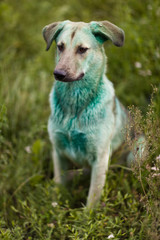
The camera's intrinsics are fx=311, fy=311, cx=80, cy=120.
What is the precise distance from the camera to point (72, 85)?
2844mm

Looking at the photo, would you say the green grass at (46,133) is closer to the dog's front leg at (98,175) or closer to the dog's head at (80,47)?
the dog's front leg at (98,175)

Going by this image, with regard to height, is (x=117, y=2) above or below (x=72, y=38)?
above

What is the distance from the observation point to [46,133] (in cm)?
395

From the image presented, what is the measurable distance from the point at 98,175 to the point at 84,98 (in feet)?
2.51

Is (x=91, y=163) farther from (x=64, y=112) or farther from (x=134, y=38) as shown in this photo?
(x=134, y=38)

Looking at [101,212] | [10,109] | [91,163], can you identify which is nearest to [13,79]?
[10,109]

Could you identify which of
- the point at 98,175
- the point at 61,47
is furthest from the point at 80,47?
the point at 98,175

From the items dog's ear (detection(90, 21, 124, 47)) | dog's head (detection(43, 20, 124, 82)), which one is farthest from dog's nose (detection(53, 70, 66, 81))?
dog's ear (detection(90, 21, 124, 47))

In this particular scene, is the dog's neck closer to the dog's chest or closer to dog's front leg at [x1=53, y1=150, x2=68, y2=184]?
the dog's chest

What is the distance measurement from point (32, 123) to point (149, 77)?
1607mm

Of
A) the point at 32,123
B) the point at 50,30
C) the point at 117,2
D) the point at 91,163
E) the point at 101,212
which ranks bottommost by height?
the point at 101,212

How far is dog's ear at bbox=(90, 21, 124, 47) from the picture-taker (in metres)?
2.67

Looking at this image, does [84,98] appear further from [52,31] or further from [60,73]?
Answer: [52,31]

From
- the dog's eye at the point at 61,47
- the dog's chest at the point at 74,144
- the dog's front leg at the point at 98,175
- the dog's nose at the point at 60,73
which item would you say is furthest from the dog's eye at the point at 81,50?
the dog's front leg at the point at 98,175
